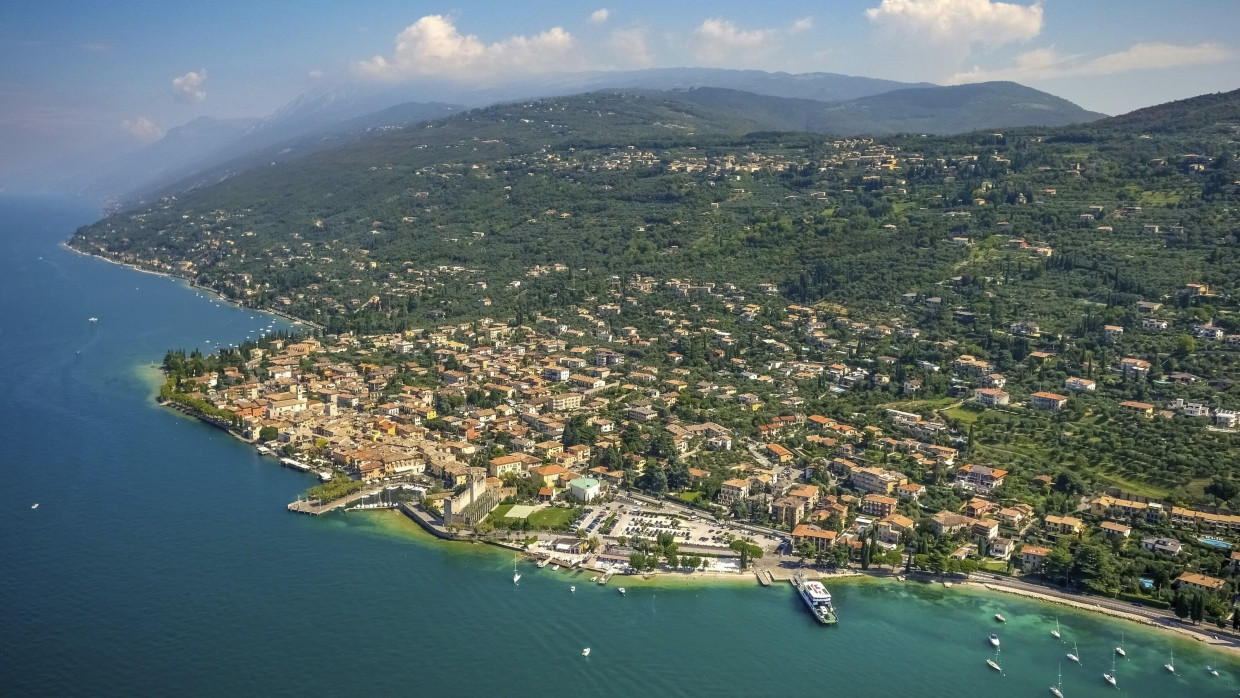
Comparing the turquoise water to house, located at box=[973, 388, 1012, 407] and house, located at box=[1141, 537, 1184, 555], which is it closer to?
house, located at box=[1141, 537, 1184, 555]

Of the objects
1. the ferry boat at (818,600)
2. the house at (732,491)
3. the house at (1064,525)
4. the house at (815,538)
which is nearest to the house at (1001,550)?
the house at (1064,525)

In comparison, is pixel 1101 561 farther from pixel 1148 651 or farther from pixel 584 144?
pixel 584 144

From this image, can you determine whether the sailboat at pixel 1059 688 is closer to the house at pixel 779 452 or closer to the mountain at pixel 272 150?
the house at pixel 779 452

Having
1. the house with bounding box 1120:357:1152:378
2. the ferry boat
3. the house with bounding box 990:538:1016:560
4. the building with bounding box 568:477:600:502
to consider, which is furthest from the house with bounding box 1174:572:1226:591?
the building with bounding box 568:477:600:502

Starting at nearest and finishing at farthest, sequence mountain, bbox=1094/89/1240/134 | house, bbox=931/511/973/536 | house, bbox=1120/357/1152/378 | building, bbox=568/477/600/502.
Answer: house, bbox=931/511/973/536, building, bbox=568/477/600/502, house, bbox=1120/357/1152/378, mountain, bbox=1094/89/1240/134

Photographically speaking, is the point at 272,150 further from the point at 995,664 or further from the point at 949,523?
the point at 995,664

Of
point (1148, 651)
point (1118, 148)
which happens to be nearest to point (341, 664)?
point (1148, 651)

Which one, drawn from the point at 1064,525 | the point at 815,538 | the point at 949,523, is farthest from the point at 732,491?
the point at 1064,525
